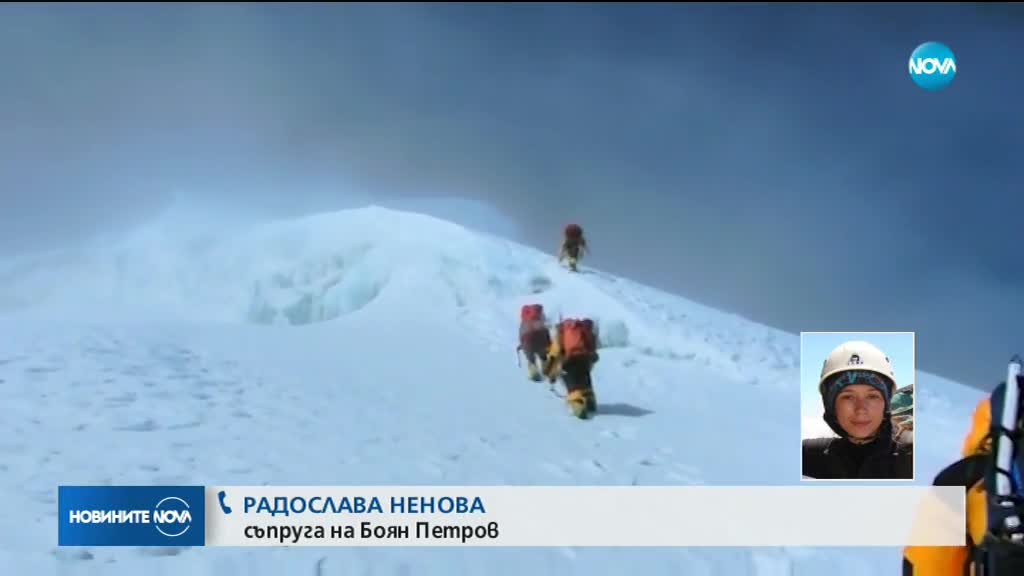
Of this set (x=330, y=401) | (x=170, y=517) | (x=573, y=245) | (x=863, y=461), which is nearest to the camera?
(x=170, y=517)

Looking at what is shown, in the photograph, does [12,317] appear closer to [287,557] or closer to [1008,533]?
[287,557]

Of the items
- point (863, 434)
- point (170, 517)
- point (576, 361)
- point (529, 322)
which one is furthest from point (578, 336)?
Result: point (170, 517)

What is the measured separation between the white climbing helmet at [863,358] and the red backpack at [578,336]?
43.5 inches

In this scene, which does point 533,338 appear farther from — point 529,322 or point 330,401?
point 330,401

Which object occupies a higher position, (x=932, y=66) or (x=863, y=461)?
(x=932, y=66)

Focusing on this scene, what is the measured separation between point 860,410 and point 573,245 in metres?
1.46

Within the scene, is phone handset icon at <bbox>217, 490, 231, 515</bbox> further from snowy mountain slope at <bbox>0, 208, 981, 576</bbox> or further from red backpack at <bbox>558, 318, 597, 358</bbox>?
red backpack at <bbox>558, 318, 597, 358</bbox>

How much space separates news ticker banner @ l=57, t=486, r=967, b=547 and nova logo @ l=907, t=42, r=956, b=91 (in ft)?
5.97

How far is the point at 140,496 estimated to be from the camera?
11.8 feet

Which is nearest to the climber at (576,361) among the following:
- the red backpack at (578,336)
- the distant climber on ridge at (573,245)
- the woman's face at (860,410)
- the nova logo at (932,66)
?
the red backpack at (578,336)

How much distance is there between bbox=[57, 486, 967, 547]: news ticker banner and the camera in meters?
3.66

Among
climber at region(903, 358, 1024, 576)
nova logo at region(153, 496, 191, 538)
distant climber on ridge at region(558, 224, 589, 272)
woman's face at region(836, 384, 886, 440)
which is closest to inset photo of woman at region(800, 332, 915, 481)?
woman's face at region(836, 384, 886, 440)

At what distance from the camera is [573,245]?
3.99m

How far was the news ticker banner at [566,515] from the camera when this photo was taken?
12.0ft
